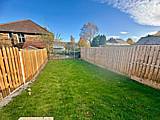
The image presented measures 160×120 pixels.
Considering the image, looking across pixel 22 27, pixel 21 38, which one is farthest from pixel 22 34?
pixel 22 27

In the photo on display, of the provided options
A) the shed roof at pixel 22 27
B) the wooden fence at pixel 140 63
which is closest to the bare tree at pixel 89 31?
the shed roof at pixel 22 27

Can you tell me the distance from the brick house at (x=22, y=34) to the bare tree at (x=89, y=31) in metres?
29.5

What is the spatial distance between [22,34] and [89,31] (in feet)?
111

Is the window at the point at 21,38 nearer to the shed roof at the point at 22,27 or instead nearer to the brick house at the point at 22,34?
the brick house at the point at 22,34

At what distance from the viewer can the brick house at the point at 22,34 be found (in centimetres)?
2629

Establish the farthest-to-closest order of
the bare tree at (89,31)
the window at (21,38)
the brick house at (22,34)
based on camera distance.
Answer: the bare tree at (89,31), the window at (21,38), the brick house at (22,34)

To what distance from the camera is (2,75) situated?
15.2 ft

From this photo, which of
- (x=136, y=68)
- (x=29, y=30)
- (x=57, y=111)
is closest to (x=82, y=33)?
(x=29, y=30)

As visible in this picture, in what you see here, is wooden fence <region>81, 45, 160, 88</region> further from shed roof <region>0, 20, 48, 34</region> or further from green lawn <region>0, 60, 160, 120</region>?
shed roof <region>0, 20, 48, 34</region>

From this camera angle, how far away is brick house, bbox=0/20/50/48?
2629cm

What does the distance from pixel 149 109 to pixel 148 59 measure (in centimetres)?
320

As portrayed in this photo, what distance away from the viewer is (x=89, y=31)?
5738cm

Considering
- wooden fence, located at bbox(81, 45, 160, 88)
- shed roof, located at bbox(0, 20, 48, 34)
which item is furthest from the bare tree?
wooden fence, located at bbox(81, 45, 160, 88)

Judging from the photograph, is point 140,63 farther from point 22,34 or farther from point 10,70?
point 22,34
